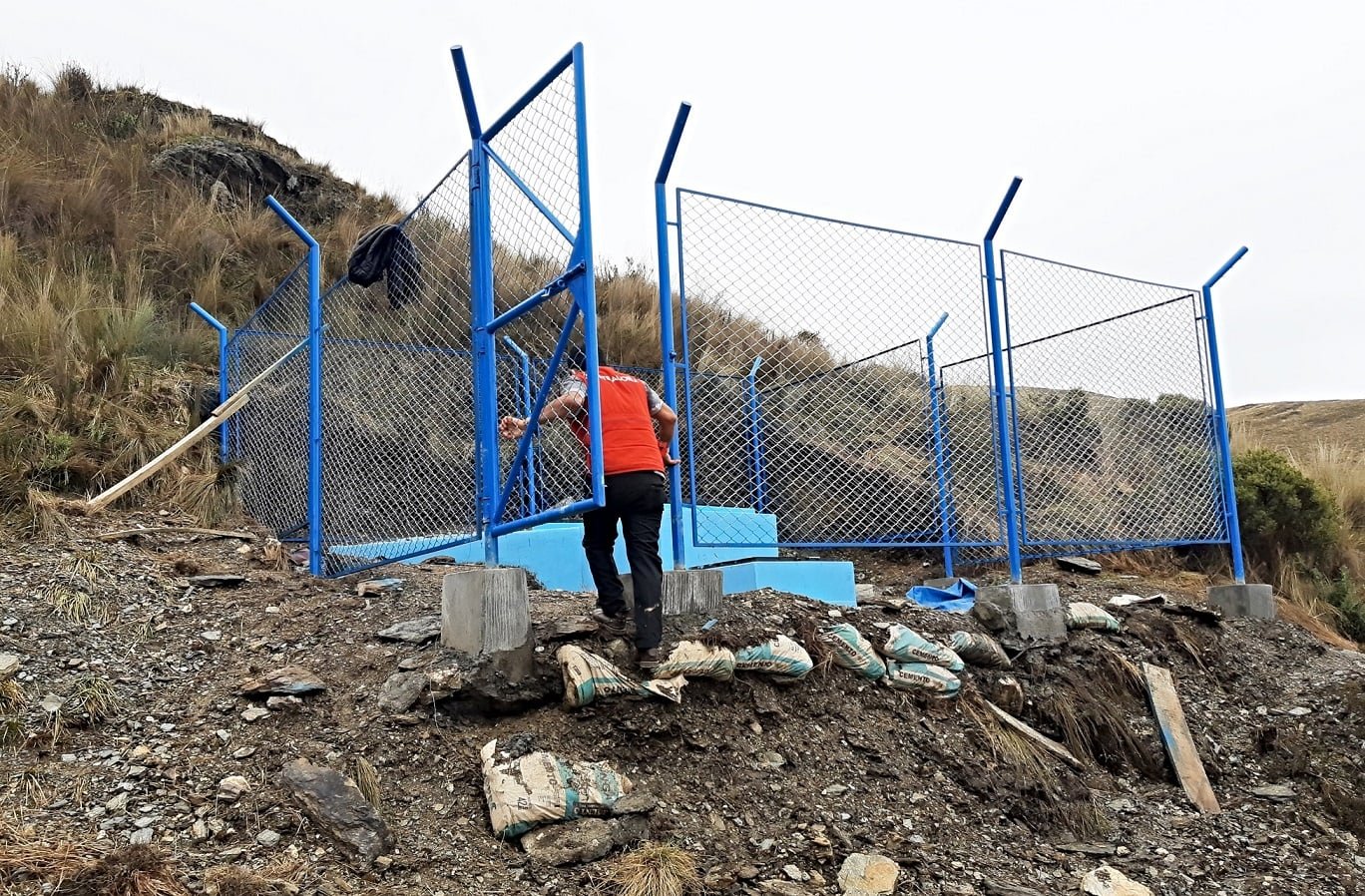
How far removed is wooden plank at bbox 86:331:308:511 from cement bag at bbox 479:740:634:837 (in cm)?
340

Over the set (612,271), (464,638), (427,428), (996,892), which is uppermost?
(612,271)

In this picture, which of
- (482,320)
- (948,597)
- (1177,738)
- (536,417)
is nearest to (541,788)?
(536,417)

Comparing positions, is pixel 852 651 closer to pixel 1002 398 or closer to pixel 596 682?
pixel 596 682

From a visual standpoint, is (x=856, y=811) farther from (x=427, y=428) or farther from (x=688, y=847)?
(x=427, y=428)

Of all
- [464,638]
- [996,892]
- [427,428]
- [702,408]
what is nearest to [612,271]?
[702,408]

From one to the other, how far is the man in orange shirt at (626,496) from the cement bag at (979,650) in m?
1.62

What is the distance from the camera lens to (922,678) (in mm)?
4258

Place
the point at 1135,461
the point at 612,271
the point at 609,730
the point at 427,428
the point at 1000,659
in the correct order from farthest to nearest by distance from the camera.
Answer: the point at 612,271, the point at 1135,461, the point at 427,428, the point at 1000,659, the point at 609,730

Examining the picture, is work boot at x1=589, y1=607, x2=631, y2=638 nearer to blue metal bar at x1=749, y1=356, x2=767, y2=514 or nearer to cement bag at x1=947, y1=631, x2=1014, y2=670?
cement bag at x1=947, y1=631, x2=1014, y2=670

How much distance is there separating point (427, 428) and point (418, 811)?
2983 mm

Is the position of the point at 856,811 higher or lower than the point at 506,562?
lower

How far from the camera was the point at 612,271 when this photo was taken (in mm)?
11250

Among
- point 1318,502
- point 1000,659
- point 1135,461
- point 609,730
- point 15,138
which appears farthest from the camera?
point 15,138

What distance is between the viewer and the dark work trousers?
144 inches
